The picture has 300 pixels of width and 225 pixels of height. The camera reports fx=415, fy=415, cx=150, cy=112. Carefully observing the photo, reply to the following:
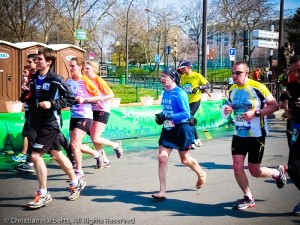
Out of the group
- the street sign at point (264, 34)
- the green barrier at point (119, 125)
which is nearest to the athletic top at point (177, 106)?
the green barrier at point (119, 125)

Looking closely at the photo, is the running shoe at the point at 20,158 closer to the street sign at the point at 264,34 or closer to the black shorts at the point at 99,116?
the black shorts at the point at 99,116

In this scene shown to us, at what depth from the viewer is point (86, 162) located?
26.0 ft

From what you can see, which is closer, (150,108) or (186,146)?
(186,146)

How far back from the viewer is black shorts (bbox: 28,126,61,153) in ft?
16.4

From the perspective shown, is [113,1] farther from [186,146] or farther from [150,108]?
[186,146]

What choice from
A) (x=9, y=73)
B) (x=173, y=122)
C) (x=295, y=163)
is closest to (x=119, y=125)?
(x=173, y=122)

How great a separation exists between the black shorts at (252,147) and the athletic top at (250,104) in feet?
0.20

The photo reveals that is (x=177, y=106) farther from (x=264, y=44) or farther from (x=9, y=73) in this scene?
(x=264, y=44)

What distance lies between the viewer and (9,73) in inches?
625

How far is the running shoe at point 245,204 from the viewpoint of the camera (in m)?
5.00

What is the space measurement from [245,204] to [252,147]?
0.70m

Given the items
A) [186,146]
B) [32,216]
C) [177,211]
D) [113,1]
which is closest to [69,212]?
[32,216]

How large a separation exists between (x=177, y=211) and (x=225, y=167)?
271cm

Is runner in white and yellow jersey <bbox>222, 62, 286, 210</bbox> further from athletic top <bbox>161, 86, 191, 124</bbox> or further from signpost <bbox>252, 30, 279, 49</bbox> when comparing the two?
signpost <bbox>252, 30, 279, 49</bbox>
